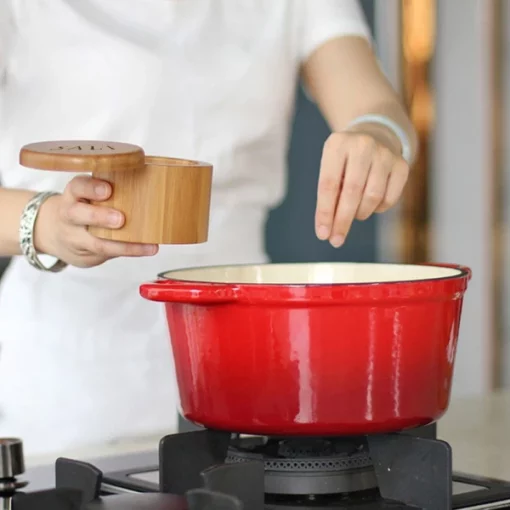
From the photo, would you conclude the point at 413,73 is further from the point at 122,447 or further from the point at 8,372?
the point at 122,447

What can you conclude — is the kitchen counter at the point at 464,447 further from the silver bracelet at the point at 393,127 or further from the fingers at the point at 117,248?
the silver bracelet at the point at 393,127

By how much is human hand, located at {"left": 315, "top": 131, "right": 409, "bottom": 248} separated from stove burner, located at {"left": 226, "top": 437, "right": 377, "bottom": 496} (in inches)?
8.8

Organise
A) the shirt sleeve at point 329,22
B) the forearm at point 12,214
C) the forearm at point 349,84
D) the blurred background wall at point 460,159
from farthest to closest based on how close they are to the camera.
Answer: the blurred background wall at point 460,159
the shirt sleeve at point 329,22
the forearm at point 349,84
the forearm at point 12,214

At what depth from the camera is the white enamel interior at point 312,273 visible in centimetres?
97

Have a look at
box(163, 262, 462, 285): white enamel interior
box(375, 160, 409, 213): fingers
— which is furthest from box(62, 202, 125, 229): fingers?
box(375, 160, 409, 213): fingers

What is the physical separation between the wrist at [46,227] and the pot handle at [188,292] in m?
0.22

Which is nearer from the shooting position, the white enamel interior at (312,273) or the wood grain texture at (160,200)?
the wood grain texture at (160,200)

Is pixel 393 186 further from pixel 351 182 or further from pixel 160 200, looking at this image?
pixel 160 200

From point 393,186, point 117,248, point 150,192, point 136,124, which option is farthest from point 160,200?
point 136,124

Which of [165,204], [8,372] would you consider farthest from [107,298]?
[165,204]

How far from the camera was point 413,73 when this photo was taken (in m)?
3.33

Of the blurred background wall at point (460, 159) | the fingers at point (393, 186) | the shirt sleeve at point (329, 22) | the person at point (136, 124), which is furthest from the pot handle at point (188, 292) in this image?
the blurred background wall at point (460, 159)

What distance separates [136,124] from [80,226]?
1.98 ft

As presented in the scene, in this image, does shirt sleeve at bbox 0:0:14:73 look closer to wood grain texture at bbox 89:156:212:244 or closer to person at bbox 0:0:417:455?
person at bbox 0:0:417:455
